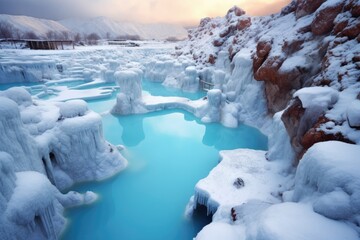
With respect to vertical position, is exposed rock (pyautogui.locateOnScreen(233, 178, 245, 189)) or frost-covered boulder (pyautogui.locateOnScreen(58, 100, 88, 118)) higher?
frost-covered boulder (pyautogui.locateOnScreen(58, 100, 88, 118))

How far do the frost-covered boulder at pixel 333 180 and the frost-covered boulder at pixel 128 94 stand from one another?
13031mm

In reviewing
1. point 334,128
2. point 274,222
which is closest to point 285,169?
point 334,128

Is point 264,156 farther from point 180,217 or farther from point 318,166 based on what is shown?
point 318,166

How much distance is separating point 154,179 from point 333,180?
6.55 metres

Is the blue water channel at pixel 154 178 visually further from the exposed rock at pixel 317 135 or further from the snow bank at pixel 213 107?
the exposed rock at pixel 317 135

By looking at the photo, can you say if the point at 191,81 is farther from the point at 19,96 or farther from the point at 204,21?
the point at 204,21

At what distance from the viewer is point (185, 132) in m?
13.2

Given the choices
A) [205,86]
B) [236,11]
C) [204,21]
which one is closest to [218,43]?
[205,86]

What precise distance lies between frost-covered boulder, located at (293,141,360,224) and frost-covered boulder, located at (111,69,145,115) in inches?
513

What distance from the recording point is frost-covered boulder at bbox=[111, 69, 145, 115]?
14875 mm

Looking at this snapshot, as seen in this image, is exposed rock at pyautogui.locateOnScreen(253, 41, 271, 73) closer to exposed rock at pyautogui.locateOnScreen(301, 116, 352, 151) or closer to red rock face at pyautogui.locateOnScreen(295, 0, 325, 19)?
red rock face at pyautogui.locateOnScreen(295, 0, 325, 19)

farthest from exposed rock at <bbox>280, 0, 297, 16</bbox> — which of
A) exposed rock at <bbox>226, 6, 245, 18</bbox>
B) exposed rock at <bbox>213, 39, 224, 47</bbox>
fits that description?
exposed rock at <bbox>226, 6, 245, 18</bbox>

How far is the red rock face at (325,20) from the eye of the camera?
9070 mm

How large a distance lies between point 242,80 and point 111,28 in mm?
183625
